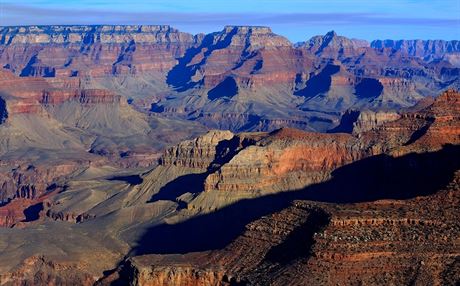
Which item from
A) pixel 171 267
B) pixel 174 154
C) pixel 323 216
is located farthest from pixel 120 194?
pixel 323 216

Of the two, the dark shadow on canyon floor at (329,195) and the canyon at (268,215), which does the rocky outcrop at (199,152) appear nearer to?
the canyon at (268,215)

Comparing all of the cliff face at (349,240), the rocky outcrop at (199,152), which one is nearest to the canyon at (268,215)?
the cliff face at (349,240)

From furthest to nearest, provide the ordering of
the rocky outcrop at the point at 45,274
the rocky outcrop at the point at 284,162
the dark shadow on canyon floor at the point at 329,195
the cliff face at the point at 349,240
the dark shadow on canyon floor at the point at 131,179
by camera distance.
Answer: the dark shadow on canyon floor at the point at 131,179, the rocky outcrop at the point at 284,162, the dark shadow on canyon floor at the point at 329,195, the rocky outcrop at the point at 45,274, the cliff face at the point at 349,240

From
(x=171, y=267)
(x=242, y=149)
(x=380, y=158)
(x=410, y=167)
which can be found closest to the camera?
(x=171, y=267)

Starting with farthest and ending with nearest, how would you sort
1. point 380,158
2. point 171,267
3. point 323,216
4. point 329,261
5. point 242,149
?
point 242,149 < point 380,158 < point 171,267 < point 323,216 < point 329,261

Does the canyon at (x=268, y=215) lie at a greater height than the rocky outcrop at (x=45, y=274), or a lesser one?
greater

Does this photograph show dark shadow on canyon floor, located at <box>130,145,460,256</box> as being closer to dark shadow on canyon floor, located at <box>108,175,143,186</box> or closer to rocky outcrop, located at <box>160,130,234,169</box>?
rocky outcrop, located at <box>160,130,234,169</box>

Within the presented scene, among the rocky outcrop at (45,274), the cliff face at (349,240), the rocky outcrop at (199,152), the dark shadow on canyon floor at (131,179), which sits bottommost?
the rocky outcrop at (45,274)

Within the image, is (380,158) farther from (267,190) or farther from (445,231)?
(445,231)
